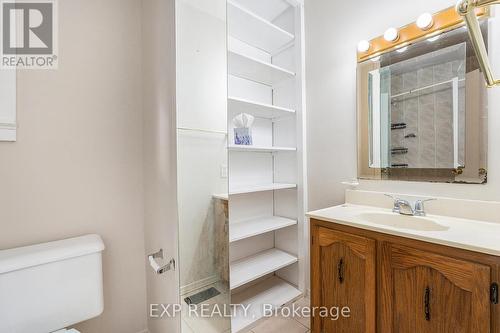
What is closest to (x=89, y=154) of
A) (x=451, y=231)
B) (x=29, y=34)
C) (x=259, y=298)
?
(x=29, y=34)

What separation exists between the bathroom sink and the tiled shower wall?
13.0 inches

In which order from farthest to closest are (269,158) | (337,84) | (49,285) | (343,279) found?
(269,158) < (337,84) < (343,279) < (49,285)

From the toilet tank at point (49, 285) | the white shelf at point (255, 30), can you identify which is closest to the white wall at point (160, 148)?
the toilet tank at point (49, 285)

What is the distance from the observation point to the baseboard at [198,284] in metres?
1.15

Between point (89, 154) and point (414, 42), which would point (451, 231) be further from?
point (89, 154)

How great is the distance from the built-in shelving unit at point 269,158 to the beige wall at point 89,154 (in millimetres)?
730

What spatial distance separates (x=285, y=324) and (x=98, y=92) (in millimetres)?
2101

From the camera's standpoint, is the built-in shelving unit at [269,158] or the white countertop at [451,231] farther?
the built-in shelving unit at [269,158]

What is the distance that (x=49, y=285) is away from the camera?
1.08 meters

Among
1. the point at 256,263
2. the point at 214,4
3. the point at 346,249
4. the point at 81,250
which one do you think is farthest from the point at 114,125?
the point at 346,249

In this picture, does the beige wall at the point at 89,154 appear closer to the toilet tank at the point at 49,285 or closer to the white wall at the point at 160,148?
the white wall at the point at 160,148

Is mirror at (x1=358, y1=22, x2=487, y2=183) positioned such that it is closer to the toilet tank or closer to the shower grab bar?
the shower grab bar

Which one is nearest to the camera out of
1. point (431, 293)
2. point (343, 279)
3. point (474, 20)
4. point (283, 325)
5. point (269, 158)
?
point (474, 20)

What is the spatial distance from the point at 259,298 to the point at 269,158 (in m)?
1.26
